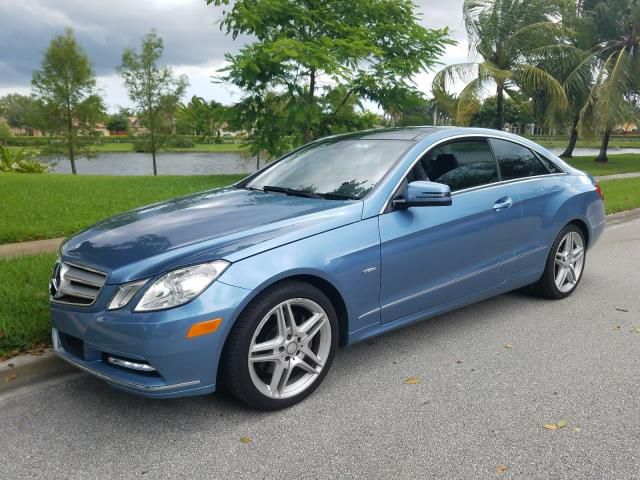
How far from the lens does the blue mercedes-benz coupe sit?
2.94 m

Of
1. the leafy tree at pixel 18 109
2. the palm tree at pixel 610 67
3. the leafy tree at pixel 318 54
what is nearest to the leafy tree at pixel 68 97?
the leafy tree at pixel 18 109

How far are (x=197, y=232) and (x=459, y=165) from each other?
2.12m

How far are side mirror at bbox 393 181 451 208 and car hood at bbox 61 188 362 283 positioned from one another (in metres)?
0.33

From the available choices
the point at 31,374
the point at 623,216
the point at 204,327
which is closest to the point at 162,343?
the point at 204,327

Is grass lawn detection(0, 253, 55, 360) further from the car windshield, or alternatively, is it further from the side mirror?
the side mirror

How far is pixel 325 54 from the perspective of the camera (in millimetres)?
11398

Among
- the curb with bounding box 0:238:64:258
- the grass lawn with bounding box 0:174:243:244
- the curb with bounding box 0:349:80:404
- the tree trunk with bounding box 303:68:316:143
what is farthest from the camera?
the tree trunk with bounding box 303:68:316:143

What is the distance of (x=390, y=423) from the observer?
3.16 m

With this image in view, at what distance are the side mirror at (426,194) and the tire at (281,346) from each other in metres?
0.87

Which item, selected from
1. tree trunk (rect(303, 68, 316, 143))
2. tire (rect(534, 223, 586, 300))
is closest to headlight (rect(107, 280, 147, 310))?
tire (rect(534, 223, 586, 300))

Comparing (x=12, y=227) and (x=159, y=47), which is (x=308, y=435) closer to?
(x=12, y=227)

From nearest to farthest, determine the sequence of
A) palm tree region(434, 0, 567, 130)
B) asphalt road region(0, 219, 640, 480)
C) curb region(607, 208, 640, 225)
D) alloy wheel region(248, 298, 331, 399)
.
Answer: asphalt road region(0, 219, 640, 480)
alloy wheel region(248, 298, 331, 399)
curb region(607, 208, 640, 225)
palm tree region(434, 0, 567, 130)

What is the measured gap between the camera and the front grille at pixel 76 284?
3.09 metres

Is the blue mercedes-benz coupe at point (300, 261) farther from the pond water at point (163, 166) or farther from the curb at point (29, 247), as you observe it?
the pond water at point (163, 166)
